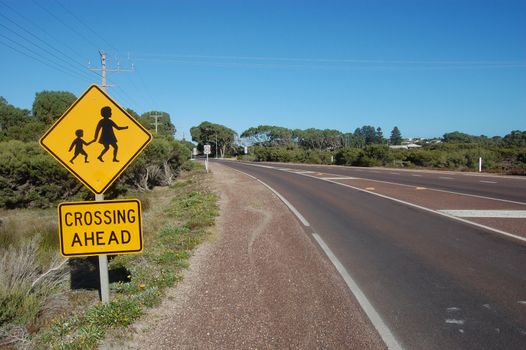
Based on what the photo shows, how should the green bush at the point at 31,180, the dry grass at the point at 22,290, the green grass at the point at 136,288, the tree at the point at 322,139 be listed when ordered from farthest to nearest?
the tree at the point at 322,139 < the green bush at the point at 31,180 < the dry grass at the point at 22,290 < the green grass at the point at 136,288

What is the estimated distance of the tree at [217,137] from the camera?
14000 cm

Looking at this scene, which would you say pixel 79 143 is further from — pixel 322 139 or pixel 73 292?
pixel 322 139

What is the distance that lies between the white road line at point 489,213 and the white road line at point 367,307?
5.95 meters

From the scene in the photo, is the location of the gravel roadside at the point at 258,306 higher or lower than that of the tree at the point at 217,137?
lower

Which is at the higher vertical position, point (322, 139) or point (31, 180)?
point (322, 139)

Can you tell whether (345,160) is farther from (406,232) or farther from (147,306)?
(147,306)

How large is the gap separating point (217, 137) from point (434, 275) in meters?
137

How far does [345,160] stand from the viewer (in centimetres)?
5756

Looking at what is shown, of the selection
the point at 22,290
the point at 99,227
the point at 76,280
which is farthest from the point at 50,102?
the point at 99,227

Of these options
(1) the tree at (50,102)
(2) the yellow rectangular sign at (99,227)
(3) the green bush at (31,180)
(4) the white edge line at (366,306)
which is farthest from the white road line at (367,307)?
(1) the tree at (50,102)

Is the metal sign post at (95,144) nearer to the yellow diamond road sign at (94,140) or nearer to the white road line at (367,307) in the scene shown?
the yellow diamond road sign at (94,140)

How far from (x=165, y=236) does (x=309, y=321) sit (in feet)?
19.1

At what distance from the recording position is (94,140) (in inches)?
200

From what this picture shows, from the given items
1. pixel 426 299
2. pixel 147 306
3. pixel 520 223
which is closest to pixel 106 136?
pixel 147 306
